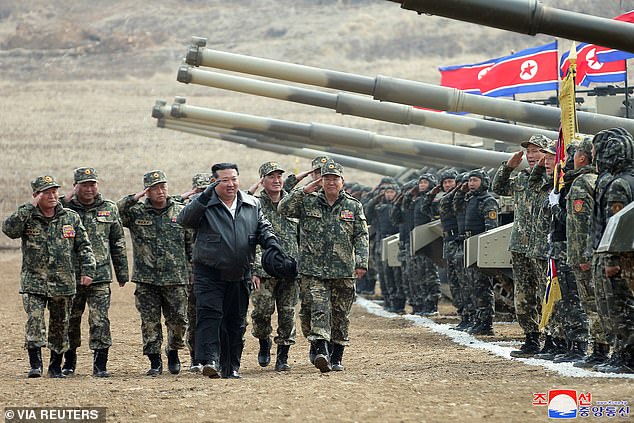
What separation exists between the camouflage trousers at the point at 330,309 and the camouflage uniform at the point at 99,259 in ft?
5.65

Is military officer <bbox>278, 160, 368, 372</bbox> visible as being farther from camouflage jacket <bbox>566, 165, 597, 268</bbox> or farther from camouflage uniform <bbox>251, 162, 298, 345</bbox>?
camouflage jacket <bbox>566, 165, 597, 268</bbox>

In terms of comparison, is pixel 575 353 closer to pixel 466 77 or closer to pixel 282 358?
pixel 282 358

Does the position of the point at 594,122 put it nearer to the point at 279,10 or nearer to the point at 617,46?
the point at 617,46

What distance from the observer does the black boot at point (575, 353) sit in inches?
440

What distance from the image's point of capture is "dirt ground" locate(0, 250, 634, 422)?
26.8ft

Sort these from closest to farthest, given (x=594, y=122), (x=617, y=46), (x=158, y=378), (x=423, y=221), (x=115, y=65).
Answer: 1. (x=617, y=46)
2. (x=158, y=378)
3. (x=594, y=122)
4. (x=423, y=221)
5. (x=115, y=65)

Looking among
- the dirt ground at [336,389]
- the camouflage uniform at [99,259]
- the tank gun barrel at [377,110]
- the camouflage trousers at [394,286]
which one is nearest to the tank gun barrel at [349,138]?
the tank gun barrel at [377,110]

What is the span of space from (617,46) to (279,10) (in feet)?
223

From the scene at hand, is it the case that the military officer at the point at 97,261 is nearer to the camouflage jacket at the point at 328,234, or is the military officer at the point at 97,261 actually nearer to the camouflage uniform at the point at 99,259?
the camouflage uniform at the point at 99,259

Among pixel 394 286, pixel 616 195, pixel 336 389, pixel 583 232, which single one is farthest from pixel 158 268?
pixel 394 286

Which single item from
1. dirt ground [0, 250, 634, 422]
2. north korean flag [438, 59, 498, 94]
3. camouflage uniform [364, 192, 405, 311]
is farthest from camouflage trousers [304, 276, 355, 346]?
north korean flag [438, 59, 498, 94]

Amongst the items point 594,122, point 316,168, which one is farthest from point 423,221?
point 316,168

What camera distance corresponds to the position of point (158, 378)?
37.1 feet

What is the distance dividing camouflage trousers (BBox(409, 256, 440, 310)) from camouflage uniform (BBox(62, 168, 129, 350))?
24.6 ft
